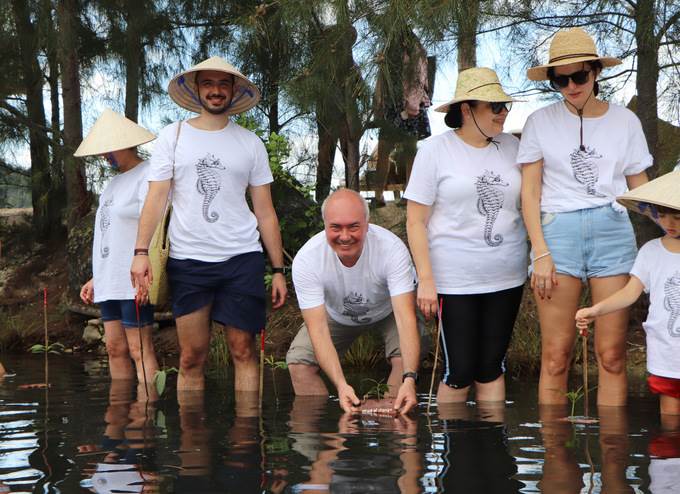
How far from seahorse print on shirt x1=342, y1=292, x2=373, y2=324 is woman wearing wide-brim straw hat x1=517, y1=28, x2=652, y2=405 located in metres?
0.87

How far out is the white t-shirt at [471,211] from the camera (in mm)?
4961

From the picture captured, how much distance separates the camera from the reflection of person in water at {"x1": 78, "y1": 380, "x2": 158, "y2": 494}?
368 centimetres

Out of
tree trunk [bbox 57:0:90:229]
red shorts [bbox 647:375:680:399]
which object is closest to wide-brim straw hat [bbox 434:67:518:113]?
red shorts [bbox 647:375:680:399]

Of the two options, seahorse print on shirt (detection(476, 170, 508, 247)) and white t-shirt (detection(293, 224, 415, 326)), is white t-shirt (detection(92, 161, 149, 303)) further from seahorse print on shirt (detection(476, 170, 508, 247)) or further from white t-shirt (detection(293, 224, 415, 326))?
seahorse print on shirt (detection(476, 170, 508, 247))

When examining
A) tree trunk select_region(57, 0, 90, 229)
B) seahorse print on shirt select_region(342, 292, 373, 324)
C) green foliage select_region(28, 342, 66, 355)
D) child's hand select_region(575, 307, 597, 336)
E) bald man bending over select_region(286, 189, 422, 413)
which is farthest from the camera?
tree trunk select_region(57, 0, 90, 229)

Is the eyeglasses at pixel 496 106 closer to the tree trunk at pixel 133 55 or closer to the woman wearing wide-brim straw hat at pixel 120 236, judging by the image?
the woman wearing wide-brim straw hat at pixel 120 236


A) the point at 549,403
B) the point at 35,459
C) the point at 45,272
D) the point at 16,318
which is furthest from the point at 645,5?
the point at 45,272

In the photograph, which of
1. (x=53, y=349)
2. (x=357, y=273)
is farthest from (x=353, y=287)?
(x=53, y=349)

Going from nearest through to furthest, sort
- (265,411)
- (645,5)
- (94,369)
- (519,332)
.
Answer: (265,411)
(645,5)
(519,332)
(94,369)

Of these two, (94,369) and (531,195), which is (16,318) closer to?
(94,369)

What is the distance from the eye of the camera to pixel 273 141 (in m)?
9.66

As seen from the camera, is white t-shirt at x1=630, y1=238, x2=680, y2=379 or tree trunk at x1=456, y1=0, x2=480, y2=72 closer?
white t-shirt at x1=630, y1=238, x2=680, y2=379

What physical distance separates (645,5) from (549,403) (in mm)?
2846

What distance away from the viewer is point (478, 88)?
504 centimetres
